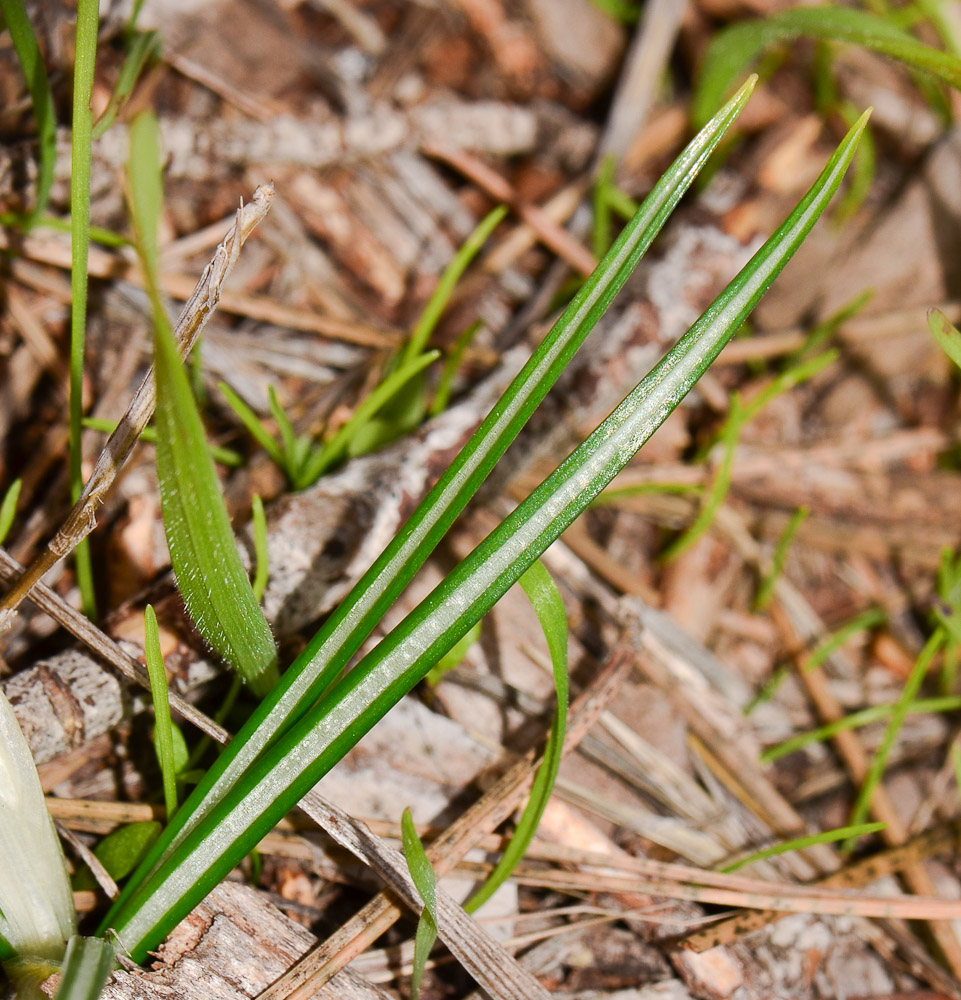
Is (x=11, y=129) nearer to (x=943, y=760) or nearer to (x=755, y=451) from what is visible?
(x=755, y=451)

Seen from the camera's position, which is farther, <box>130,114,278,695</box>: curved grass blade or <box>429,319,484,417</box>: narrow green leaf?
<box>429,319,484,417</box>: narrow green leaf

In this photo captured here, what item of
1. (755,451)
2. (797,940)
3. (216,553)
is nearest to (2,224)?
(216,553)

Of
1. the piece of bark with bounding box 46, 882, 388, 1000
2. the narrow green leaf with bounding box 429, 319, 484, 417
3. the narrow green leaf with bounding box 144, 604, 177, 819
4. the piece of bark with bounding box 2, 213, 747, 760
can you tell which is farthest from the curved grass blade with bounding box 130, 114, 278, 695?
the narrow green leaf with bounding box 429, 319, 484, 417

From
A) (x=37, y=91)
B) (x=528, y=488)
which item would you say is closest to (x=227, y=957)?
(x=528, y=488)

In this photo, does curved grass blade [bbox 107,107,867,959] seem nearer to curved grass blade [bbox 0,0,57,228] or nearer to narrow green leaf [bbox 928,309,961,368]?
narrow green leaf [bbox 928,309,961,368]

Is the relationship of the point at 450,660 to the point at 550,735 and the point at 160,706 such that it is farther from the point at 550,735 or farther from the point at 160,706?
the point at 160,706

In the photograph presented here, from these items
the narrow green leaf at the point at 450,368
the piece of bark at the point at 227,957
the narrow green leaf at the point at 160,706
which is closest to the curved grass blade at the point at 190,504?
the narrow green leaf at the point at 160,706
